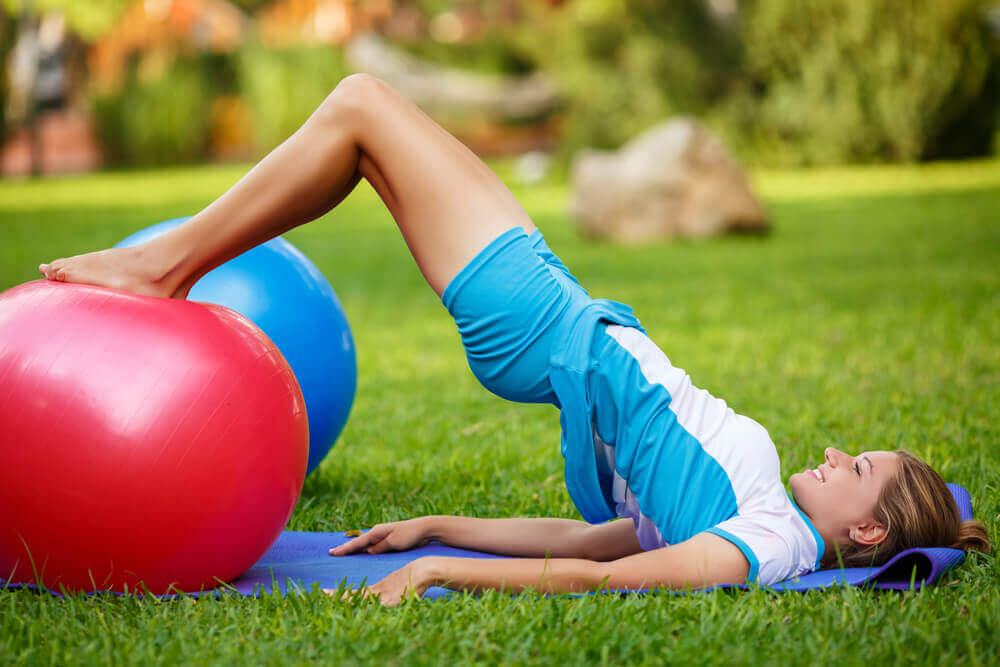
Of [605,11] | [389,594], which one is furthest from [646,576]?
[605,11]

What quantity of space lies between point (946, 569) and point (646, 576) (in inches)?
34.4

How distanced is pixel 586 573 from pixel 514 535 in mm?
577

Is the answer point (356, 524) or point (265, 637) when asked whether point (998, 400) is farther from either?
point (265, 637)

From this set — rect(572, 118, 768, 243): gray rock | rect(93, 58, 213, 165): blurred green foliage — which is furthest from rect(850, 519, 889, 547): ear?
rect(93, 58, 213, 165): blurred green foliage

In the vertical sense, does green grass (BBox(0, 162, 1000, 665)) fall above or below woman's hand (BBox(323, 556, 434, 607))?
below

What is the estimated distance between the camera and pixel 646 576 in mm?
2715

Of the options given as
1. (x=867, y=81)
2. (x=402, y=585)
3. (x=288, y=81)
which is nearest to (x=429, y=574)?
(x=402, y=585)

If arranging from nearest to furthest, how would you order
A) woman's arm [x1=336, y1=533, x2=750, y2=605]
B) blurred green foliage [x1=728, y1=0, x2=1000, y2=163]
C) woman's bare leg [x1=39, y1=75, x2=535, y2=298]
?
woman's arm [x1=336, y1=533, x2=750, y2=605] < woman's bare leg [x1=39, y1=75, x2=535, y2=298] < blurred green foliage [x1=728, y1=0, x2=1000, y2=163]

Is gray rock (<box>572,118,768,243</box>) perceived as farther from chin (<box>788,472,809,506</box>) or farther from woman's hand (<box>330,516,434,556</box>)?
chin (<box>788,472,809,506</box>)

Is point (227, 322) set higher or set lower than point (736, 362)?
higher

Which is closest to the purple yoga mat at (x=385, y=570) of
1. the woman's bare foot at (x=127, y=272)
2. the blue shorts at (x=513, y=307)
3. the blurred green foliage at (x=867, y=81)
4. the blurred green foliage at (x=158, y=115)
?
the blue shorts at (x=513, y=307)

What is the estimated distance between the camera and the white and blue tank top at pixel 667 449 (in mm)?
2795

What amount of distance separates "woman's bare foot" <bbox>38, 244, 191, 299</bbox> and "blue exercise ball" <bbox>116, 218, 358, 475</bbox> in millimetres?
523

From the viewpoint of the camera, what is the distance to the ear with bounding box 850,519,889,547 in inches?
115
